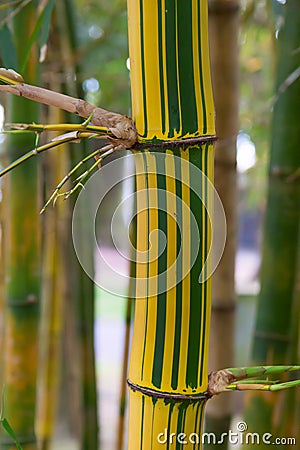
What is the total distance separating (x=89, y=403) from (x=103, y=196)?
0.47 meters

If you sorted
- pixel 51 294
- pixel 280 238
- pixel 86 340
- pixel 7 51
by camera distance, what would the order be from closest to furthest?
pixel 7 51 → pixel 280 238 → pixel 86 340 → pixel 51 294

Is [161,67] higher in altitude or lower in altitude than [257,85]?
lower

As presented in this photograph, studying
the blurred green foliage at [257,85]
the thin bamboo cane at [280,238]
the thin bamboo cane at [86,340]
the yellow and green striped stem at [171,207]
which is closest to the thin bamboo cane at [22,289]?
the thin bamboo cane at [86,340]

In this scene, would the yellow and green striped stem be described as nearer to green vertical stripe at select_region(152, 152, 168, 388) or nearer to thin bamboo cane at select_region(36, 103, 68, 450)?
green vertical stripe at select_region(152, 152, 168, 388)

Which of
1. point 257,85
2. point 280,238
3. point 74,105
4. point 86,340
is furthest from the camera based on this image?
point 257,85

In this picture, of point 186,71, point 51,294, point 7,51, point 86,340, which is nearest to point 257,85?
point 51,294

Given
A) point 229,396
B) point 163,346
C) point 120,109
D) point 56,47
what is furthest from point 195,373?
point 120,109

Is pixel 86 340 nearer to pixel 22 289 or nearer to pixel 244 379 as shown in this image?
pixel 22 289

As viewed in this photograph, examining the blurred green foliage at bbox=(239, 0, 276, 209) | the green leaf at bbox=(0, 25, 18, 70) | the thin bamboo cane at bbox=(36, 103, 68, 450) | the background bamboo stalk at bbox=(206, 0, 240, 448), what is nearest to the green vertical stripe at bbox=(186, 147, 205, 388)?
the green leaf at bbox=(0, 25, 18, 70)

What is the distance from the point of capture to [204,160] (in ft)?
0.80

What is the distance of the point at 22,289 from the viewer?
0.55 meters

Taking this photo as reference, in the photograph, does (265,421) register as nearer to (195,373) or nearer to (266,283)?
(266,283)

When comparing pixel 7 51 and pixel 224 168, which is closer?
pixel 7 51

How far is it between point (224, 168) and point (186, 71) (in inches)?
12.8
